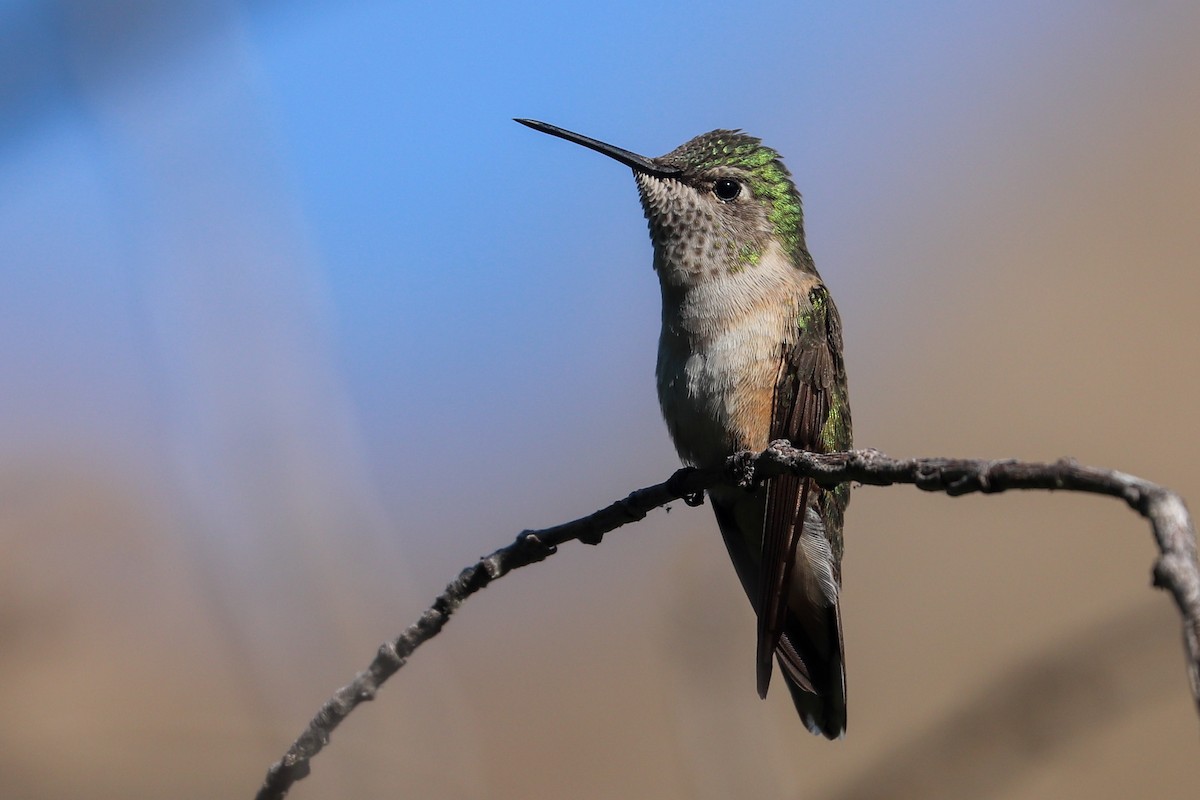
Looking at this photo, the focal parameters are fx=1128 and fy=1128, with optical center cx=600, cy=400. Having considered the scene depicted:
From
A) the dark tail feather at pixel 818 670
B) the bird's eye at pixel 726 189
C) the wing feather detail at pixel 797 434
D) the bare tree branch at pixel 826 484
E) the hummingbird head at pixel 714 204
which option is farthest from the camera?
the bird's eye at pixel 726 189

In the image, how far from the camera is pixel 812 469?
2373 mm

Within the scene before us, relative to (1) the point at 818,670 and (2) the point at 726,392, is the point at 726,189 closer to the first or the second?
(2) the point at 726,392

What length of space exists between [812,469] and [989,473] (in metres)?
0.68

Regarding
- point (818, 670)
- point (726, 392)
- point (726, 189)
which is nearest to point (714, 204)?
point (726, 189)

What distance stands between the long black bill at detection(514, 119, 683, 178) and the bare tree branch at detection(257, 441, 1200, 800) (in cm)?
130

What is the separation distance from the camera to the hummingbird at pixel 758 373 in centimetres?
341

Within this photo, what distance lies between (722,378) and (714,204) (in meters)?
0.84

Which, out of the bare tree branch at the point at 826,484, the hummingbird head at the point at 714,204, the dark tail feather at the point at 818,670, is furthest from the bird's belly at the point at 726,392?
the dark tail feather at the point at 818,670

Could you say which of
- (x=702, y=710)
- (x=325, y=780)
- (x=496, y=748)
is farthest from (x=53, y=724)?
(x=496, y=748)

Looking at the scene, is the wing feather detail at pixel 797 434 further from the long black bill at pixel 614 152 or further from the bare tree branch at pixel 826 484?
the long black bill at pixel 614 152

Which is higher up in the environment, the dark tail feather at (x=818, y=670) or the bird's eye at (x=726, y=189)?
the bird's eye at (x=726, y=189)

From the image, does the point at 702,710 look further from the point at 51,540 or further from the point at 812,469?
the point at 51,540

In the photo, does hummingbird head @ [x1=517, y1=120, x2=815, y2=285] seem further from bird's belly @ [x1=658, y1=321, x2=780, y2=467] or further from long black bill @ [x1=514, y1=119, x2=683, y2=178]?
bird's belly @ [x1=658, y1=321, x2=780, y2=467]

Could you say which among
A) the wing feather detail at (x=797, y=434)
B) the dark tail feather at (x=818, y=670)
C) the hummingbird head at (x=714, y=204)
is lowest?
the dark tail feather at (x=818, y=670)
